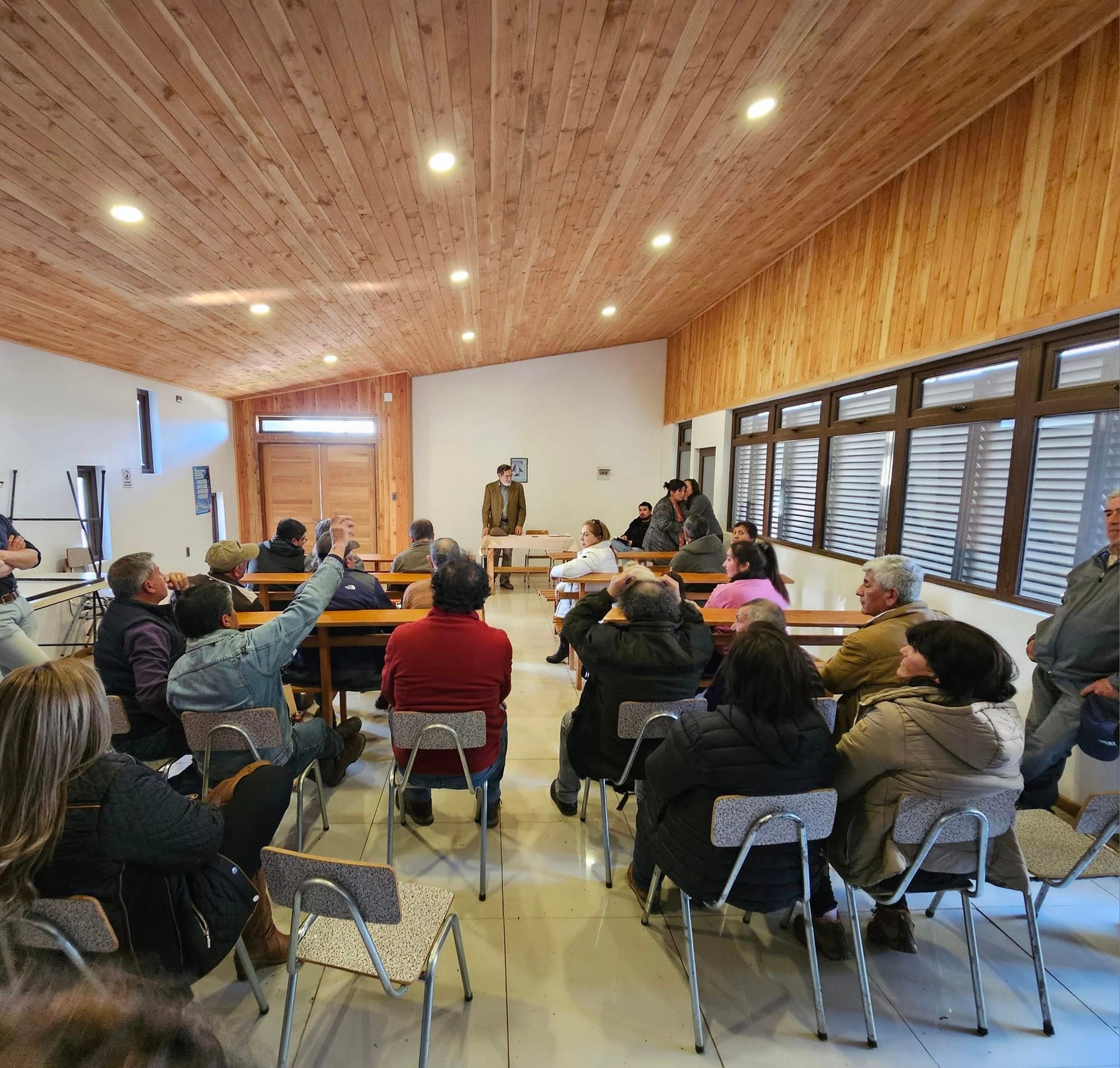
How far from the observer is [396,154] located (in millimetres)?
2637

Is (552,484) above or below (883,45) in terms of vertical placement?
below

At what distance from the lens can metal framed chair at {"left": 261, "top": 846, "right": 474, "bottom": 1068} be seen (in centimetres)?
127

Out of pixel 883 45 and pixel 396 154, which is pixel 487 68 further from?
pixel 883 45

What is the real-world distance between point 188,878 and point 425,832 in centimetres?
124

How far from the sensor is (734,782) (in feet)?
5.12

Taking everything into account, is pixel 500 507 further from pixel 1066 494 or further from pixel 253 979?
pixel 253 979

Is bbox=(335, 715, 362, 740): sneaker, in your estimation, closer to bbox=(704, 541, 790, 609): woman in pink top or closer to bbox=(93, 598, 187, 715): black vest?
bbox=(93, 598, 187, 715): black vest

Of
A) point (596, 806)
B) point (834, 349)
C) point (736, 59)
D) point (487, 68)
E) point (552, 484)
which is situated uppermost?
point (736, 59)

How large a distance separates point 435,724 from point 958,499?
349cm

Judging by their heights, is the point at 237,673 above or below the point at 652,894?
above

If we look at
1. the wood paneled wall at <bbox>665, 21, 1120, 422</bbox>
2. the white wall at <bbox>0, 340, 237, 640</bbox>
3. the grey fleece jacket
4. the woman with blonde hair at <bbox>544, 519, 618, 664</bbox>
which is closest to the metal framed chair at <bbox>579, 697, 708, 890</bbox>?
the grey fleece jacket

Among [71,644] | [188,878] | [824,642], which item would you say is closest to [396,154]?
[188,878]

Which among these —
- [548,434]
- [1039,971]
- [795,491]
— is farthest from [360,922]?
[548,434]

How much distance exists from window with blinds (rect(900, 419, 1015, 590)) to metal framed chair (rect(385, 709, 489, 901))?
312 centimetres
